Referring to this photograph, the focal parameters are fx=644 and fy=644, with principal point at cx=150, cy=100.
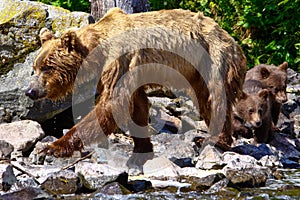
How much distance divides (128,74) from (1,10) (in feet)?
9.59

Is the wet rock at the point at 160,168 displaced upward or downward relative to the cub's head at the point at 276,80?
downward

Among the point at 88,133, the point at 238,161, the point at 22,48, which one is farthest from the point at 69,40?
the point at 22,48

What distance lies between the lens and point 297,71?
12.0 meters

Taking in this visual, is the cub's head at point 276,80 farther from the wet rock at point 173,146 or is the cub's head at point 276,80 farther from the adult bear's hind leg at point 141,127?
the adult bear's hind leg at point 141,127

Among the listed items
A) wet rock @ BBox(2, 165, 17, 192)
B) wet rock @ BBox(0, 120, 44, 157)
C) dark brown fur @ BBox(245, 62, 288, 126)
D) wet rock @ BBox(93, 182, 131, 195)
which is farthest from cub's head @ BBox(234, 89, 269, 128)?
wet rock @ BBox(2, 165, 17, 192)

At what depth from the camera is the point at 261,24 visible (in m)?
12.3

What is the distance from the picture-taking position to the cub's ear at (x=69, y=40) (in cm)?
597

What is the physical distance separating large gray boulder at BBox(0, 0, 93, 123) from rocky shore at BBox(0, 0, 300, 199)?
0.04 ft

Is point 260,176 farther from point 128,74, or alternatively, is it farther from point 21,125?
point 21,125

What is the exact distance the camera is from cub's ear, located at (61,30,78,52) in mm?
5973

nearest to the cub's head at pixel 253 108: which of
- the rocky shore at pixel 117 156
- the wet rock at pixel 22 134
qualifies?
the rocky shore at pixel 117 156

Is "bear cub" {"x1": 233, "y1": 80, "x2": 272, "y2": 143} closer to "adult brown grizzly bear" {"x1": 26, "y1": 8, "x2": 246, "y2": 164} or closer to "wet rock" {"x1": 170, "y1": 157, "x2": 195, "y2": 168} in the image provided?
"adult brown grizzly bear" {"x1": 26, "y1": 8, "x2": 246, "y2": 164}

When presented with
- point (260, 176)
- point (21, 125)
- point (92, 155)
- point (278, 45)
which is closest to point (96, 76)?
point (92, 155)

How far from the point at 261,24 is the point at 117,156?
268 inches
